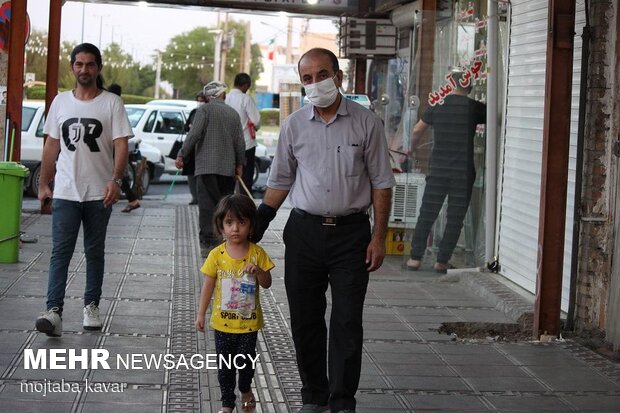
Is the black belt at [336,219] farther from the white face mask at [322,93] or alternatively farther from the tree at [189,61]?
the tree at [189,61]

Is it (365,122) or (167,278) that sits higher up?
(365,122)

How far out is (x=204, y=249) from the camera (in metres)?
12.8

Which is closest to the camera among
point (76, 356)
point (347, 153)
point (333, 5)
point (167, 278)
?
point (347, 153)

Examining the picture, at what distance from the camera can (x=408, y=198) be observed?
42.5 ft

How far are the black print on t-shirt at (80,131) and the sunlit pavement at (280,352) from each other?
131cm

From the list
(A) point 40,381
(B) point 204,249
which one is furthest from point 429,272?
(A) point 40,381

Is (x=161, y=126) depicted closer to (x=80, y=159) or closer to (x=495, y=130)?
(x=495, y=130)

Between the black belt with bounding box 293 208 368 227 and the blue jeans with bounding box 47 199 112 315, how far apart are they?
7.82ft

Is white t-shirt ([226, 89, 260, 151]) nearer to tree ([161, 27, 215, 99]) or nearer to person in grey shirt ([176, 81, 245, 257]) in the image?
person in grey shirt ([176, 81, 245, 257])

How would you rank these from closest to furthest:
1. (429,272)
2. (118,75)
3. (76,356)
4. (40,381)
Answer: (40,381) → (76,356) → (429,272) → (118,75)

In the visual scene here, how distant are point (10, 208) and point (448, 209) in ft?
14.2

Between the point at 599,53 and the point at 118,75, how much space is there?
7072cm

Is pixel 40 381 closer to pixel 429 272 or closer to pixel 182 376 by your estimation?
pixel 182 376

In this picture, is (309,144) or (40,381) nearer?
(309,144)
